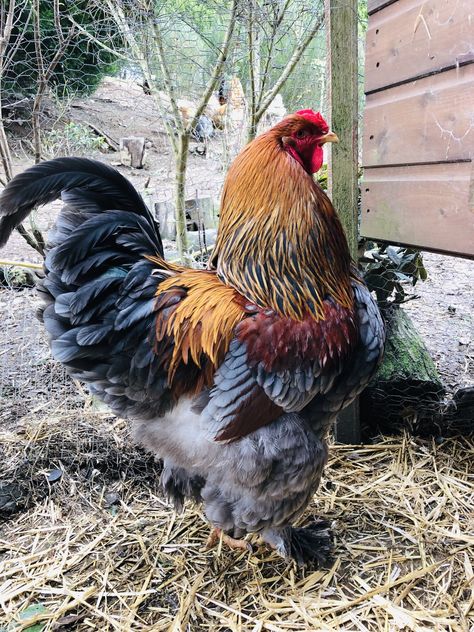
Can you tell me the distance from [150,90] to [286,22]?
3.03 ft

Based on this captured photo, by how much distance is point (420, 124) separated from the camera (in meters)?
1.79

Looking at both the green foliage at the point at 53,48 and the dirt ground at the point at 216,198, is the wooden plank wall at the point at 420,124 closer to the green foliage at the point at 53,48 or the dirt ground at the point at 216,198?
the dirt ground at the point at 216,198

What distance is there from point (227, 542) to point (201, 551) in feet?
0.42

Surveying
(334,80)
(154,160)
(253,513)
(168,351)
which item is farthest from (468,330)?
(154,160)

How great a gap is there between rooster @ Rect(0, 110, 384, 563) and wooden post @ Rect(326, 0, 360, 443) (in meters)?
0.38

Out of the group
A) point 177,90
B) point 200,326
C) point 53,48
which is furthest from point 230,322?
point 53,48

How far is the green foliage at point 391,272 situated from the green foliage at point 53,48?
2146 mm

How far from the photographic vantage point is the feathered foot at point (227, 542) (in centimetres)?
203

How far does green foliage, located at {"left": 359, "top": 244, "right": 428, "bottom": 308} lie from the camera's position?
259cm

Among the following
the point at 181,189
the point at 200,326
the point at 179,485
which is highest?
the point at 181,189

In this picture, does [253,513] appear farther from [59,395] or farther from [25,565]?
[59,395]

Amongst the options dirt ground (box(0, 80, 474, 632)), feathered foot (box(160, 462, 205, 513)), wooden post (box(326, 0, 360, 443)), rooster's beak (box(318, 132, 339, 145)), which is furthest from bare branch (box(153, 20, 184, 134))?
feathered foot (box(160, 462, 205, 513))

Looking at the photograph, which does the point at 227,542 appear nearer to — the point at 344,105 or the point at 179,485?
the point at 179,485

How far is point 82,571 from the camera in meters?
1.91
